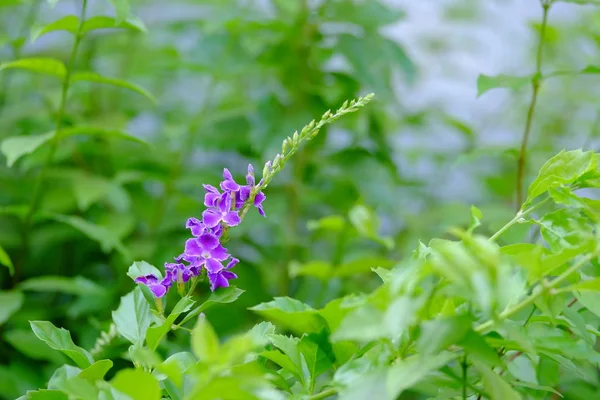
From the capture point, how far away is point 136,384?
35cm

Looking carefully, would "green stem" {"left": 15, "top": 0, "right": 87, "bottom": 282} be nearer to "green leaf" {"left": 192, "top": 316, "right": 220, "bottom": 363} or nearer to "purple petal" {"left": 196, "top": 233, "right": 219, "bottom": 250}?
"purple petal" {"left": 196, "top": 233, "right": 219, "bottom": 250}

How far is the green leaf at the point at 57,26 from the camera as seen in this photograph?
2.46 ft

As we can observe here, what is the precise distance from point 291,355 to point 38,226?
2.76 ft

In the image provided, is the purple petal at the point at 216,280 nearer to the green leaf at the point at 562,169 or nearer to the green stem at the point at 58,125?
the green leaf at the point at 562,169

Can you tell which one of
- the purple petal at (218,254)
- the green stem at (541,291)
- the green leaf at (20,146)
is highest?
the green leaf at (20,146)

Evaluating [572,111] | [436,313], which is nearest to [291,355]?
[436,313]

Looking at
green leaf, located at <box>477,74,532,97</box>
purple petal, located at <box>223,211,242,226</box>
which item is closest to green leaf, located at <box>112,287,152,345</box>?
purple petal, located at <box>223,211,242,226</box>

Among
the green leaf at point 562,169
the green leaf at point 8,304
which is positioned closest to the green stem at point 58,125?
the green leaf at point 8,304

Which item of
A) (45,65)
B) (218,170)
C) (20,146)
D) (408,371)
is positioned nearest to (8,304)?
(20,146)


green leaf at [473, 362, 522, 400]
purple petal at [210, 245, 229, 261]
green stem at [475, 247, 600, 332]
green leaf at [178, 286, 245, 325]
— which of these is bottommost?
green leaf at [473, 362, 522, 400]

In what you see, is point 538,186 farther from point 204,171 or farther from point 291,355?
point 204,171

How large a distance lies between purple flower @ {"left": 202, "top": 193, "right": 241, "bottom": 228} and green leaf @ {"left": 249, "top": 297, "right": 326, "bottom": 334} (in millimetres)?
66

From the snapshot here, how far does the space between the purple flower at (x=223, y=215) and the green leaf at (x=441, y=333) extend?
18 centimetres

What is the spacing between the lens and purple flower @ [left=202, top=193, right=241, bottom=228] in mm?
500
